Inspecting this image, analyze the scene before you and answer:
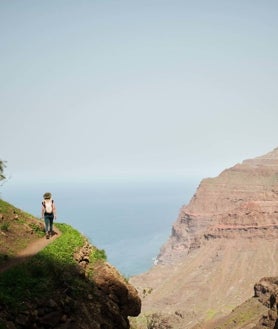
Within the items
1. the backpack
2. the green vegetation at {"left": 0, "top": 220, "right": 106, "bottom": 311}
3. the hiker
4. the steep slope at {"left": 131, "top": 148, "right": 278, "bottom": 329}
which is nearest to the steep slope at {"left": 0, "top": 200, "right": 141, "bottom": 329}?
the green vegetation at {"left": 0, "top": 220, "right": 106, "bottom": 311}

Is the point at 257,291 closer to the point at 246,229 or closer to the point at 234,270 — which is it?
the point at 234,270

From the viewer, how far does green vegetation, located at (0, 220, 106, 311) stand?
13.4 meters

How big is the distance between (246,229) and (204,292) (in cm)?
4140

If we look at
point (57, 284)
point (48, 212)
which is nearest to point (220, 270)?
point (48, 212)

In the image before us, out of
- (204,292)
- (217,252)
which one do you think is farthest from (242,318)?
(217,252)

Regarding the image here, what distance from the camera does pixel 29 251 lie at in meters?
17.6

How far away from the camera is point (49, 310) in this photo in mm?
13617

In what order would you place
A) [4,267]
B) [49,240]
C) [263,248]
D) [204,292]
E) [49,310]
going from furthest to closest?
[263,248], [204,292], [49,240], [4,267], [49,310]

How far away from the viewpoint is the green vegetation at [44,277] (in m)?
13.4

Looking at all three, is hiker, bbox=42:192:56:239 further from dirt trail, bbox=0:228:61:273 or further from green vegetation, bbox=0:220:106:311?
green vegetation, bbox=0:220:106:311

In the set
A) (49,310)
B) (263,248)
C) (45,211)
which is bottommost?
(263,248)

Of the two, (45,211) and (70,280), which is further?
(45,211)

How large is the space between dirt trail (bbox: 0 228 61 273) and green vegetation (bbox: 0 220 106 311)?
1.37ft

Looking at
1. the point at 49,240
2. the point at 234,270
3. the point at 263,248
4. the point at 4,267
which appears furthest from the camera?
the point at 263,248
